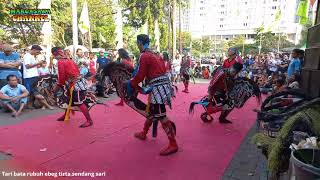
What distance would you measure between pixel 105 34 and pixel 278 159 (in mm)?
37856

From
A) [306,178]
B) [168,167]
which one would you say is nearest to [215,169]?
[168,167]

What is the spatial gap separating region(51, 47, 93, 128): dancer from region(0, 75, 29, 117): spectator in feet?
5.86

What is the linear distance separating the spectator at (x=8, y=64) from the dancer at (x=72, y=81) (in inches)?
87.9

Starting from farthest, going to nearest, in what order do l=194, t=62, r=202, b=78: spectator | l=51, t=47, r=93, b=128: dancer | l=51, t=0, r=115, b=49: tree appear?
l=194, t=62, r=202, b=78: spectator < l=51, t=0, r=115, b=49: tree < l=51, t=47, r=93, b=128: dancer

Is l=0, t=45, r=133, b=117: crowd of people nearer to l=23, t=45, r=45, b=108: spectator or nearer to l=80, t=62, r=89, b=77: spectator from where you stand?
l=23, t=45, r=45, b=108: spectator

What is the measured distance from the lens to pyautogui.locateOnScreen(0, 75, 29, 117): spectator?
819cm

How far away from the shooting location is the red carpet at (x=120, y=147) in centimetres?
457

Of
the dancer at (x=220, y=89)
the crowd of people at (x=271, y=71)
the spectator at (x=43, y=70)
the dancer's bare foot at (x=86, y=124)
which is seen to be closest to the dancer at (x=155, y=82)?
the dancer at (x=220, y=89)

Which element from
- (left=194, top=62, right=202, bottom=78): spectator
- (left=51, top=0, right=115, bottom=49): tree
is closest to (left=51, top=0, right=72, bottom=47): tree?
(left=51, top=0, right=115, bottom=49): tree

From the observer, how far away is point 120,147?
18.3 feet

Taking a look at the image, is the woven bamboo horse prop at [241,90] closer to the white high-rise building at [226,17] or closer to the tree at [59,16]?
the tree at [59,16]

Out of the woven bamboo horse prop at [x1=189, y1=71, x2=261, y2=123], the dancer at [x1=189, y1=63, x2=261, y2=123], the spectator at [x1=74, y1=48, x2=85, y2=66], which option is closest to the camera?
the dancer at [x1=189, y1=63, x2=261, y2=123]

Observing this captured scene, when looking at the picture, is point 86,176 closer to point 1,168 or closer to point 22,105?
point 1,168

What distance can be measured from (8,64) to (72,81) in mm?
2596
